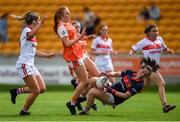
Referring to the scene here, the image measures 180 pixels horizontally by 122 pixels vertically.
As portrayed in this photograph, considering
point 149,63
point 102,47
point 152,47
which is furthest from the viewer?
point 102,47

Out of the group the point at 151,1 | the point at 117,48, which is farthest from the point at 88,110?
the point at 151,1

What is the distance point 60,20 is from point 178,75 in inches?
477

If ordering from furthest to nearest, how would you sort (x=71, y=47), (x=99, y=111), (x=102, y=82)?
(x=99, y=111) < (x=71, y=47) < (x=102, y=82)

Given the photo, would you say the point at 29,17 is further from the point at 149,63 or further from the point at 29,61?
the point at 149,63

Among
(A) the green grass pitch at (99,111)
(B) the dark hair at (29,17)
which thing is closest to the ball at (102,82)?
(A) the green grass pitch at (99,111)

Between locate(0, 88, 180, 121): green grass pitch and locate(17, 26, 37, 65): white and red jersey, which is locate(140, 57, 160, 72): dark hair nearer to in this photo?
locate(0, 88, 180, 121): green grass pitch

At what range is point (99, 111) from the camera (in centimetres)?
1589

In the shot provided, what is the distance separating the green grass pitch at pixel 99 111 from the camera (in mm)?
13930

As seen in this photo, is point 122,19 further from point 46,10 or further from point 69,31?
point 69,31

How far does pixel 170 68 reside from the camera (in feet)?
85.5

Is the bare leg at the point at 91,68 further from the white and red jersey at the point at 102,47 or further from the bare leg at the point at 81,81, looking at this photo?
the white and red jersey at the point at 102,47

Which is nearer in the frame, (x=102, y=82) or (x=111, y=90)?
(x=102, y=82)

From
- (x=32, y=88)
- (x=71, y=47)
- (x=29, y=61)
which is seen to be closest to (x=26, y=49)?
(x=29, y=61)

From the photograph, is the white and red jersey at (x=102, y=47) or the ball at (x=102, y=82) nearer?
the ball at (x=102, y=82)
